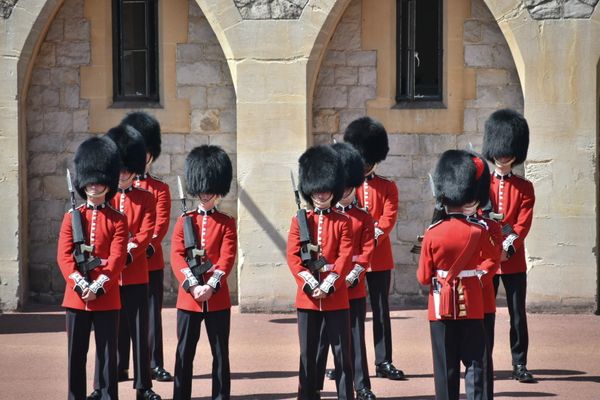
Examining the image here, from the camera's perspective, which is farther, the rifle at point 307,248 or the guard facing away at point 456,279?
the rifle at point 307,248

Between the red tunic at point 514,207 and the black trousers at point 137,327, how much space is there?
2178 millimetres

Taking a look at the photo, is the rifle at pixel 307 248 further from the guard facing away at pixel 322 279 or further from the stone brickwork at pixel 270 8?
the stone brickwork at pixel 270 8

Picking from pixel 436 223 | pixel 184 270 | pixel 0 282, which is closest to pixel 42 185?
pixel 0 282

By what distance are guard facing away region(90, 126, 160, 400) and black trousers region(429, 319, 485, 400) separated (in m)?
1.73

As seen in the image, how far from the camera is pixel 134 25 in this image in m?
11.4

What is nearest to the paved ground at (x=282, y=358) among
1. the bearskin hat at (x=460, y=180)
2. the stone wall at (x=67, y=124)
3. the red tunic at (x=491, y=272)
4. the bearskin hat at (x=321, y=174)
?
the stone wall at (x=67, y=124)

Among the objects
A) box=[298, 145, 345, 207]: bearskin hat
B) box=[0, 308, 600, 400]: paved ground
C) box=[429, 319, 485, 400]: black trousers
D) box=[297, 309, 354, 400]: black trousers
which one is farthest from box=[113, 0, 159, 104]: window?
box=[429, 319, 485, 400]: black trousers

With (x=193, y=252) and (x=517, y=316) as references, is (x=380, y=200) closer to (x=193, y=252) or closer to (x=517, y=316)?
(x=517, y=316)

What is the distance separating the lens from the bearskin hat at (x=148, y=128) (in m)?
8.77

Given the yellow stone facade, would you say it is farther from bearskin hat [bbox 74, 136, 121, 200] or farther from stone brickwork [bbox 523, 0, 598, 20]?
bearskin hat [bbox 74, 136, 121, 200]

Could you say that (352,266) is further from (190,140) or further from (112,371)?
(190,140)

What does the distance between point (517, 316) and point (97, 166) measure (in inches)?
110

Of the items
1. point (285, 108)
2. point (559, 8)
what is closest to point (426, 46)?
point (559, 8)

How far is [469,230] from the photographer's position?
6.75 m
